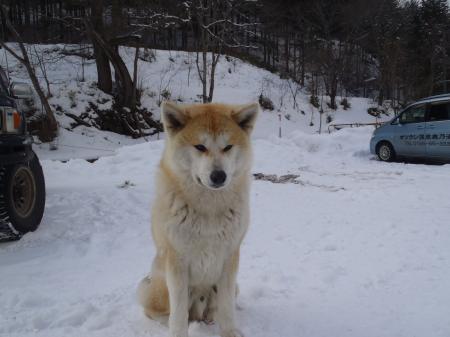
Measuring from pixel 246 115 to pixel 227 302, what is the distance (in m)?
1.32

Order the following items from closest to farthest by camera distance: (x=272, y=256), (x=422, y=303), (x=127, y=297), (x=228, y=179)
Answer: (x=228, y=179) → (x=422, y=303) → (x=127, y=297) → (x=272, y=256)

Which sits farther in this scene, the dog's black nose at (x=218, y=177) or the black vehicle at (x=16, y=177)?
the black vehicle at (x=16, y=177)

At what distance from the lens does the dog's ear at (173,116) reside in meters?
2.60

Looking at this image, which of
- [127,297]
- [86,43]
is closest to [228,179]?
[127,297]

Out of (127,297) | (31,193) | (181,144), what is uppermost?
(181,144)

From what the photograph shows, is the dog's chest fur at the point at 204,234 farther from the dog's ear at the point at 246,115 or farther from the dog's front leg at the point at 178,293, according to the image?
the dog's ear at the point at 246,115

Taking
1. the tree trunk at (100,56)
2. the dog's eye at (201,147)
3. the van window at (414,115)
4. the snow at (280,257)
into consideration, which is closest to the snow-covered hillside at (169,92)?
the tree trunk at (100,56)

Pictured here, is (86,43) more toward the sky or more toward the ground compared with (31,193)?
more toward the sky

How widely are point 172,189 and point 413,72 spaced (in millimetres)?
29019

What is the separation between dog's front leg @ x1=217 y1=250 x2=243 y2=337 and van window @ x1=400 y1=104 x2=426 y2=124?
10.3m

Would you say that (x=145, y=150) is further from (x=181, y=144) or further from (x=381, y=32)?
(x=381, y=32)

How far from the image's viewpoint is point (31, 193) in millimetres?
4777

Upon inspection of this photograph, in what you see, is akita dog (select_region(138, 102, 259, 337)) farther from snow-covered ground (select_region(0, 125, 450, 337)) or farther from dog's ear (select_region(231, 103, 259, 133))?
snow-covered ground (select_region(0, 125, 450, 337))

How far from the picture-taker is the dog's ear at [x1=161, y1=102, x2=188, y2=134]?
2600 millimetres
